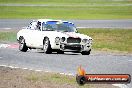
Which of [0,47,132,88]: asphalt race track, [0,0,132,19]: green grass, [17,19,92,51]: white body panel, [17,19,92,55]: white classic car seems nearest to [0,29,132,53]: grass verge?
[17,19,92,55]: white classic car

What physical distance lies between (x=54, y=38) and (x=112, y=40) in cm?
1015

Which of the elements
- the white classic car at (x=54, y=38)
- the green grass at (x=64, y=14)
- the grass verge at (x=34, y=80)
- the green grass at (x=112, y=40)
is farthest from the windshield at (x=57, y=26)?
the green grass at (x=64, y=14)

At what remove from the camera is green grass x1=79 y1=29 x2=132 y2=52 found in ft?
87.4

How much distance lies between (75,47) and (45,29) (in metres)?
1.96

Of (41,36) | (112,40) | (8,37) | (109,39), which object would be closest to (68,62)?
(41,36)

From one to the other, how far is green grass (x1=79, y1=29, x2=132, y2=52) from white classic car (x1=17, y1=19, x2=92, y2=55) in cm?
393

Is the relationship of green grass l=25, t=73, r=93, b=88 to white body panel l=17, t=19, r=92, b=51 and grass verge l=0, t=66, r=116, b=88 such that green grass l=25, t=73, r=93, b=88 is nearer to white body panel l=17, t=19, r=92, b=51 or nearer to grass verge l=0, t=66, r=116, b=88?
grass verge l=0, t=66, r=116, b=88

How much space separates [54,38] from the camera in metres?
21.3

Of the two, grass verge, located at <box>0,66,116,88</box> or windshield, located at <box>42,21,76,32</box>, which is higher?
windshield, located at <box>42,21,76,32</box>

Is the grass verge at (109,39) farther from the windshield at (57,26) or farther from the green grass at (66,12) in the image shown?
the green grass at (66,12)

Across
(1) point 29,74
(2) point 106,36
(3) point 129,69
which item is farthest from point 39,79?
(2) point 106,36

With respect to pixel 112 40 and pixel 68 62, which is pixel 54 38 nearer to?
pixel 68 62

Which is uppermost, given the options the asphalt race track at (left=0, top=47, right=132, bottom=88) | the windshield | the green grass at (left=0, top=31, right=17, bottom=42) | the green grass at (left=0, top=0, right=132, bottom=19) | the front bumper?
the windshield

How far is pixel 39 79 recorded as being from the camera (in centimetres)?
1363
